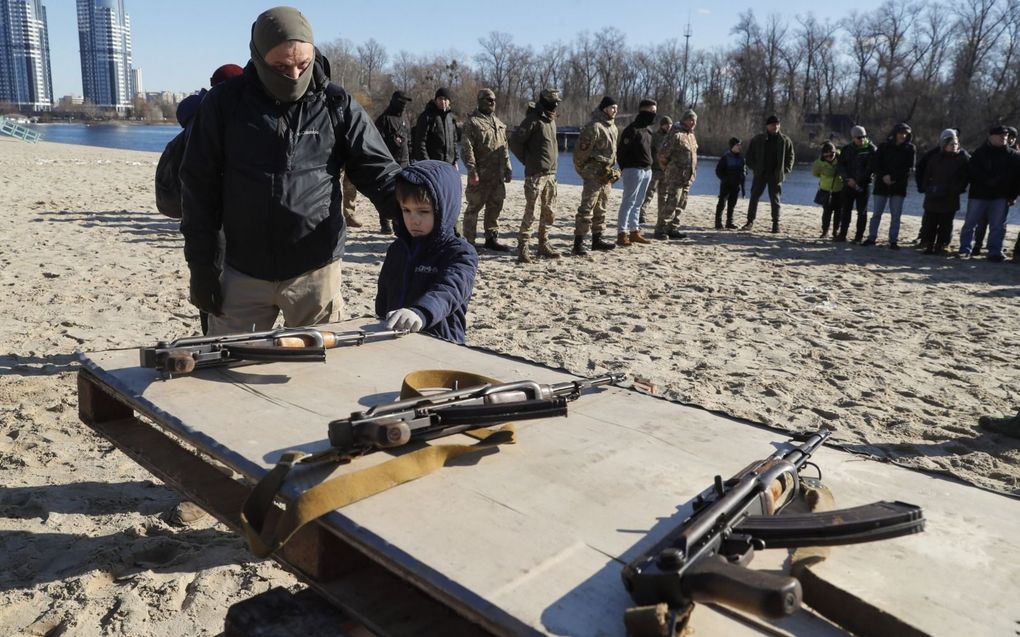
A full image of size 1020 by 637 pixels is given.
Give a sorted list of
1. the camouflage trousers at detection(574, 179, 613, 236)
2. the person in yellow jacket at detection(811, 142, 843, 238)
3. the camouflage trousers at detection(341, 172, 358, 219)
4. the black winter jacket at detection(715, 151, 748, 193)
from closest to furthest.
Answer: the camouflage trousers at detection(574, 179, 613, 236) → the camouflage trousers at detection(341, 172, 358, 219) → the person in yellow jacket at detection(811, 142, 843, 238) → the black winter jacket at detection(715, 151, 748, 193)

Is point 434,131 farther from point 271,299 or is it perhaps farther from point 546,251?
point 271,299

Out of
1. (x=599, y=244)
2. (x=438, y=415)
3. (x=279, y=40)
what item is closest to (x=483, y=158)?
(x=599, y=244)

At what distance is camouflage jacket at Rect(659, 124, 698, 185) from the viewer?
1084 centimetres

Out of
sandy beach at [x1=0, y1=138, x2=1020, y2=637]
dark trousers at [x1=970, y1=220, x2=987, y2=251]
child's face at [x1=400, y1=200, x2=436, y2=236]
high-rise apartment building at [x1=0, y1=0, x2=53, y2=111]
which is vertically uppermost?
high-rise apartment building at [x1=0, y1=0, x2=53, y2=111]

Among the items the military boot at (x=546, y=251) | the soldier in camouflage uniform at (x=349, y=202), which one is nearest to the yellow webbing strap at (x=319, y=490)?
the military boot at (x=546, y=251)

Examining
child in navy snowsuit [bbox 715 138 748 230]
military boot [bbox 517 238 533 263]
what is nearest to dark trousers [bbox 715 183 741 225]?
child in navy snowsuit [bbox 715 138 748 230]

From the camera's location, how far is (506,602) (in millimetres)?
1048

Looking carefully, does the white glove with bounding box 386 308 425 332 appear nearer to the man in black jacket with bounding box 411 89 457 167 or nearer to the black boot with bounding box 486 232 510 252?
the man in black jacket with bounding box 411 89 457 167

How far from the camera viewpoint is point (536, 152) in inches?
352

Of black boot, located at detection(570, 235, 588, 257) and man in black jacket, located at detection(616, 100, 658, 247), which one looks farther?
man in black jacket, located at detection(616, 100, 658, 247)

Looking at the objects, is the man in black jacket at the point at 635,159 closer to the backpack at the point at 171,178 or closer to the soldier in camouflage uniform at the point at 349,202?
the soldier in camouflage uniform at the point at 349,202

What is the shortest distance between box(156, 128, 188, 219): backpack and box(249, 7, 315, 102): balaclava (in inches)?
40.0

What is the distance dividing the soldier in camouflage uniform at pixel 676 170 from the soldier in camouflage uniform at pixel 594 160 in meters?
1.59

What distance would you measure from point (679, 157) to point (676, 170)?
0.18 meters
